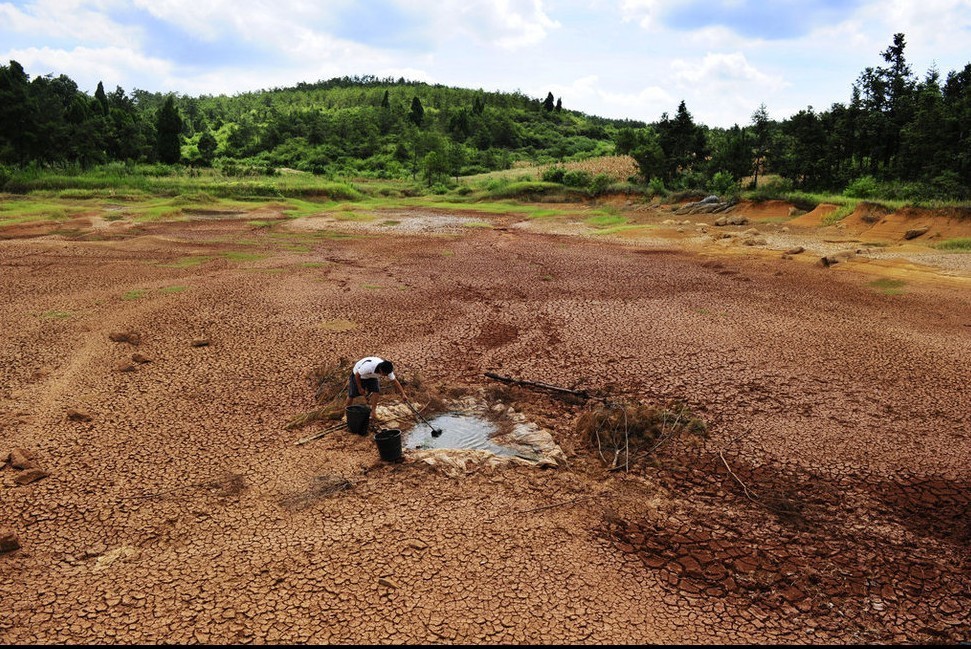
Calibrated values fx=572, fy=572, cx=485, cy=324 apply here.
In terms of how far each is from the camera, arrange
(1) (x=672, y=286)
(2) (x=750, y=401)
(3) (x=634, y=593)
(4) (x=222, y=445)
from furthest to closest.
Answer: (1) (x=672, y=286) < (2) (x=750, y=401) < (4) (x=222, y=445) < (3) (x=634, y=593)

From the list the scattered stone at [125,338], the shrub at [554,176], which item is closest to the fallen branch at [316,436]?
the scattered stone at [125,338]

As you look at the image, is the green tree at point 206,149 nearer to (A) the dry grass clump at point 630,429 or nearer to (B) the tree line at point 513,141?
(B) the tree line at point 513,141

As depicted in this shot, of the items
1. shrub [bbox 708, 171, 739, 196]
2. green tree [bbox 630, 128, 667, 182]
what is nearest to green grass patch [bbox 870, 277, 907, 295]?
shrub [bbox 708, 171, 739, 196]

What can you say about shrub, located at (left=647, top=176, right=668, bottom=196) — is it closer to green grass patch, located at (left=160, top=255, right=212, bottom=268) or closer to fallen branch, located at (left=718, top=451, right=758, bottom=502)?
green grass patch, located at (left=160, top=255, right=212, bottom=268)

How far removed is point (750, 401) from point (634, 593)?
213 inches

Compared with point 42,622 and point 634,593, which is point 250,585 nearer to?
point 42,622

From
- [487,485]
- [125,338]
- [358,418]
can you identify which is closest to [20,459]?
[358,418]

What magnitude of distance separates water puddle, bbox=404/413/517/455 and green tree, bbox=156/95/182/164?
57438mm

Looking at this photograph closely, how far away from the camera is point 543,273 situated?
2092cm

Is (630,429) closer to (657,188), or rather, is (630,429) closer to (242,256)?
(242,256)

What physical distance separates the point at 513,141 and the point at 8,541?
85.3m

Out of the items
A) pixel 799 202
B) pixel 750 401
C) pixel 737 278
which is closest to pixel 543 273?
pixel 737 278

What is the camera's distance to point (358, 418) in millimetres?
8297

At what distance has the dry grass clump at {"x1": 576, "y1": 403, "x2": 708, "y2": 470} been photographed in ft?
26.3
